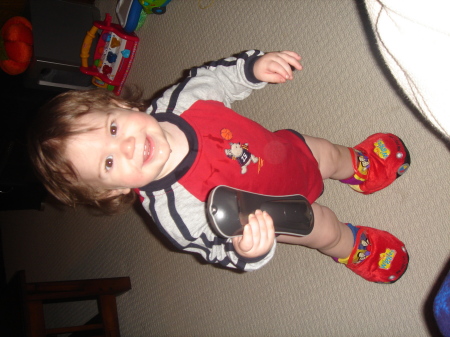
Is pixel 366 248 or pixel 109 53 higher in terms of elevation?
pixel 109 53

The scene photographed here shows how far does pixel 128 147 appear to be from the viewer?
59 centimetres

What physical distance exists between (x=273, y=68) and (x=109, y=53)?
108 cm

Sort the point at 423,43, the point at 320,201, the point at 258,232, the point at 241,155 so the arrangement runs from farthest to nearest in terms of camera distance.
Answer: the point at 320,201, the point at 241,155, the point at 258,232, the point at 423,43

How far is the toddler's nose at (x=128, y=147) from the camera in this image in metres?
0.59

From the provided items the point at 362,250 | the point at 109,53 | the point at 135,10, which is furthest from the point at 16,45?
the point at 362,250

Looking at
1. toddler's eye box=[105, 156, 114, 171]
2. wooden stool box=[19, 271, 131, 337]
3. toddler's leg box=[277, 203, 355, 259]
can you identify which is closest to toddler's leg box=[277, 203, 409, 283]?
toddler's leg box=[277, 203, 355, 259]

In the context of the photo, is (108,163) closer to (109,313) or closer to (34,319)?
(34,319)

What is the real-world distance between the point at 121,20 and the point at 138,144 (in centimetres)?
116

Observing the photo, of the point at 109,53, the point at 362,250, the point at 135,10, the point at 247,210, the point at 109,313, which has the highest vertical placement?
the point at 135,10

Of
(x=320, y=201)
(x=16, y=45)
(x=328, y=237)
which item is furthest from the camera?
(x=16, y=45)

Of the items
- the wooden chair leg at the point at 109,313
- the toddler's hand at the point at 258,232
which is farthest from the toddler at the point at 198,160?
the wooden chair leg at the point at 109,313

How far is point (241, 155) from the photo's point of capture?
683 millimetres

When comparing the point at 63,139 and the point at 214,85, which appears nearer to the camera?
the point at 63,139

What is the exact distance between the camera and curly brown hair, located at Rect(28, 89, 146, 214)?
64cm
